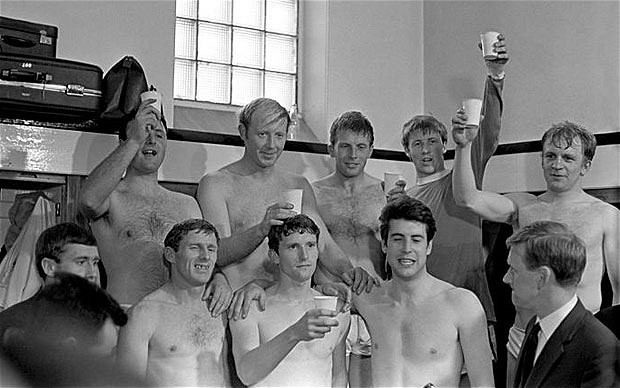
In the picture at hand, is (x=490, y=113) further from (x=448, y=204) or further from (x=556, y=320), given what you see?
(x=556, y=320)

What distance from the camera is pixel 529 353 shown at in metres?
2.15

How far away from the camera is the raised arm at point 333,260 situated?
8.95ft

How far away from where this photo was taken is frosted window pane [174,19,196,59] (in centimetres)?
426

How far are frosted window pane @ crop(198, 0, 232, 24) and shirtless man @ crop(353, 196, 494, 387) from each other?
212 cm

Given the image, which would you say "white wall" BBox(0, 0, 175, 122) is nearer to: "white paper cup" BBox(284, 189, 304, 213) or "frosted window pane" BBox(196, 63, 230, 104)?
"frosted window pane" BBox(196, 63, 230, 104)

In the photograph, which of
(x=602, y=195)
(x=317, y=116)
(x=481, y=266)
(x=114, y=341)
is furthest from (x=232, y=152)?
(x=114, y=341)

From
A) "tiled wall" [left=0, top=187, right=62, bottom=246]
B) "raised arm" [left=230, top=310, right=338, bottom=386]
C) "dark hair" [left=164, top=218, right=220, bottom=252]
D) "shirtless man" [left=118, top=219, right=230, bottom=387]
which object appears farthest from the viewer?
"tiled wall" [left=0, top=187, right=62, bottom=246]

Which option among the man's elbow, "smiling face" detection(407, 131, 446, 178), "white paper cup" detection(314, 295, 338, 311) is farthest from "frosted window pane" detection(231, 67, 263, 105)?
"white paper cup" detection(314, 295, 338, 311)

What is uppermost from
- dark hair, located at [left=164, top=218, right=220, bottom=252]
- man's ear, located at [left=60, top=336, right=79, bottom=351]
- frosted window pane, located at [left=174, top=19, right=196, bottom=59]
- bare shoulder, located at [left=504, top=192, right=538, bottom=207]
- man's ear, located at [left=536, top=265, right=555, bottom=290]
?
frosted window pane, located at [left=174, top=19, right=196, bottom=59]

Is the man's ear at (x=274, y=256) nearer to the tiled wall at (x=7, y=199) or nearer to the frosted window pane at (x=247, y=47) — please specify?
the tiled wall at (x=7, y=199)

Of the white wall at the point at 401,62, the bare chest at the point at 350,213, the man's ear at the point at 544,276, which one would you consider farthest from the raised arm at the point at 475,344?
the white wall at the point at 401,62

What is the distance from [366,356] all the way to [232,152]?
4.71 ft

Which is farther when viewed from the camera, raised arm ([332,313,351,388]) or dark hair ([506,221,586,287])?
raised arm ([332,313,351,388])

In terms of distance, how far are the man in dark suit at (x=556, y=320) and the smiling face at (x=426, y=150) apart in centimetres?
88
